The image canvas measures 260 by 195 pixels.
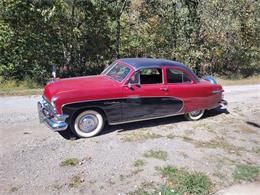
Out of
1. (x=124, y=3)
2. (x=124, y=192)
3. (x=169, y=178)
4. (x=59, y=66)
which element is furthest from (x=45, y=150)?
(x=124, y=3)

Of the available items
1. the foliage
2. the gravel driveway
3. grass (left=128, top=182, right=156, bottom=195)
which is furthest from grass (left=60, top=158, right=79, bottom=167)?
the foliage

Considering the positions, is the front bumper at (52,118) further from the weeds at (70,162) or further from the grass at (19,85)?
the grass at (19,85)

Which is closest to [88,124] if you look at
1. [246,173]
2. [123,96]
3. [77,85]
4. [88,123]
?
[88,123]

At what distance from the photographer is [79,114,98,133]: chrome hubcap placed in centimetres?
735

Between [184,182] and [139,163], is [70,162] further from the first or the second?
[184,182]

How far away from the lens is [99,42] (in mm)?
15055

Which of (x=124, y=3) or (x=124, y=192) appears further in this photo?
(x=124, y=3)

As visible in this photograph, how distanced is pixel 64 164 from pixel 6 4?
844 centimetres

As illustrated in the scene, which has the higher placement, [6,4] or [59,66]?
[6,4]

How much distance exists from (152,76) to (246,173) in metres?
3.21

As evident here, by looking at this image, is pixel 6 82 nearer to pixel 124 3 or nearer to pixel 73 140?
pixel 124 3

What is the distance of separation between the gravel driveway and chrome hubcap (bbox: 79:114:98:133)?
0.27 metres

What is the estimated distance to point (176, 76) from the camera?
855 cm

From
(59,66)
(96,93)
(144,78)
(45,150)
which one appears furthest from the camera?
(59,66)
